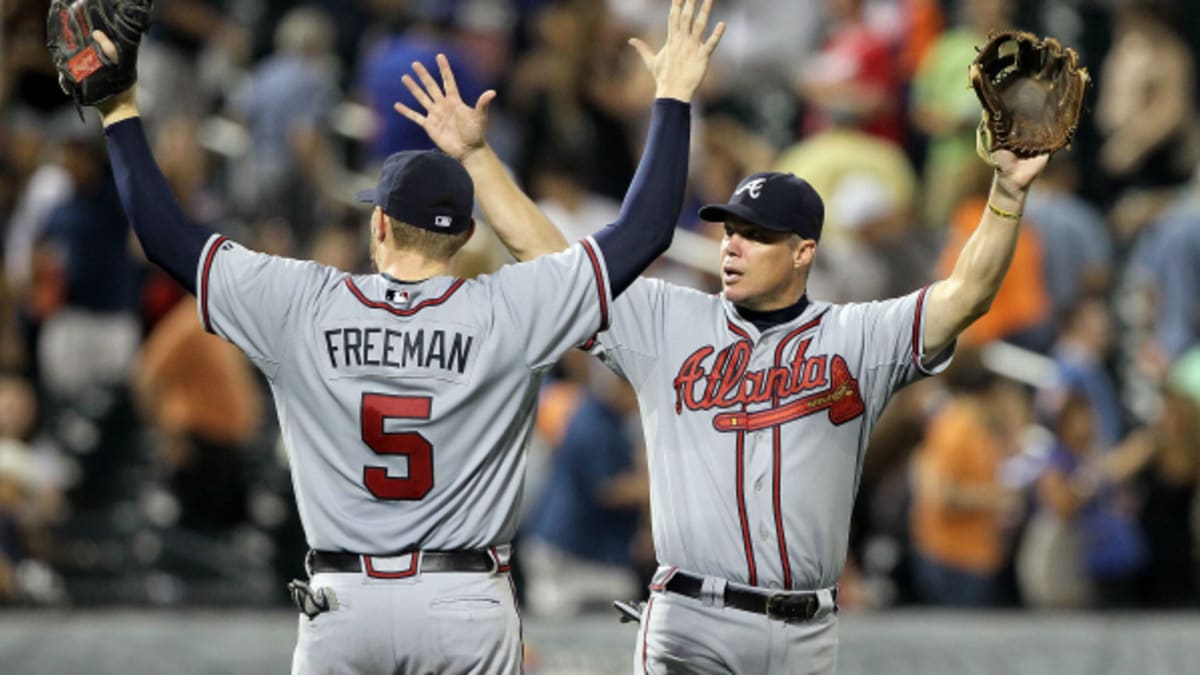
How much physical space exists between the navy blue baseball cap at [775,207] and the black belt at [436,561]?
43.2 inches

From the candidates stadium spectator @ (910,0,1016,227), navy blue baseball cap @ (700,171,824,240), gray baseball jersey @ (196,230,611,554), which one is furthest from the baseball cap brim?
stadium spectator @ (910,0,1016,227)

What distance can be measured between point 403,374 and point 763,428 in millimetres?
973

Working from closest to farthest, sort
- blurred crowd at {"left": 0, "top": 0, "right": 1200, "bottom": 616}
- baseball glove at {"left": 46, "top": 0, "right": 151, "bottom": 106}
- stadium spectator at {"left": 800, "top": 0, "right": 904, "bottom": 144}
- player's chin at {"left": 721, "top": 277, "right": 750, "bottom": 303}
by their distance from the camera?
baseball glove at {"left": 46, "top": 0, "right": 151, "bottom": 106} < player's chin at {"left": 721, "top": 277, "right": 750, "bottom": 303} < blurred crowd at {"left": 0, "top": 0, "right": 1200, "bottom": 616} < stadium spectator at {"left": 800, "top": 0, "right": 904, "bottom": 144}

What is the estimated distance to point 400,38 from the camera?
37.1 ft

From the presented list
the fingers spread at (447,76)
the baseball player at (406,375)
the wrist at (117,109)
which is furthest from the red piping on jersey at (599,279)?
the wrist at (117,109)

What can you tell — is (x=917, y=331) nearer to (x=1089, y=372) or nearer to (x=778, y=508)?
(x=778, y=508)

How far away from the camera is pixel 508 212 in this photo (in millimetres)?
5016

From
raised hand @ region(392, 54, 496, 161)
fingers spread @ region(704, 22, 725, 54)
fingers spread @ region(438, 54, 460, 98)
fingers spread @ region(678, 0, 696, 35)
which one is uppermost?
fingers spread @ region(678, 0, 696, 35)

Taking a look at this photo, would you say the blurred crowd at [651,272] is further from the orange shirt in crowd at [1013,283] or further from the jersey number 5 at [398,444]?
the jersey number 5 at [398,444]

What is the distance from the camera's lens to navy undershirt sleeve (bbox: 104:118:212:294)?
4438 millimetres

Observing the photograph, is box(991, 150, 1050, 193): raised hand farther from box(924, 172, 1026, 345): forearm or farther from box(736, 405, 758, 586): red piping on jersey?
box(736, 405, 758, 586): red piping on jersey

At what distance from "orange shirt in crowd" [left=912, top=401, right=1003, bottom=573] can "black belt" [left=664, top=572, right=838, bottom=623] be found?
12.9 ft

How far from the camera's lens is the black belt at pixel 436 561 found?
14.5ft

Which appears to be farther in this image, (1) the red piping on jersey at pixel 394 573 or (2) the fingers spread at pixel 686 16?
(2) the fingers spread at pixel 686 16
